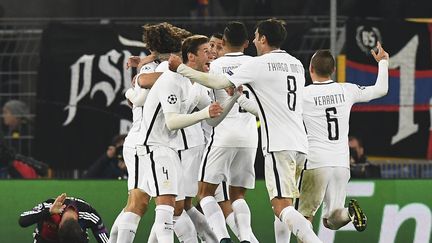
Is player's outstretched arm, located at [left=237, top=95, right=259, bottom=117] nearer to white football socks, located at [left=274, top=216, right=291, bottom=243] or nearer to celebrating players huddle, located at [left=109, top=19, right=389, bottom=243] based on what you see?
celebrating players huddle, located at [left=109, top=19, right=389, bottom=243]

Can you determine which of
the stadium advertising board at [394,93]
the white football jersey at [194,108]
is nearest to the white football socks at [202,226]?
the white football jersey at [194,108]

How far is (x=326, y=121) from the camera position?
54.6ft

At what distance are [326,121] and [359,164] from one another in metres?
3.48

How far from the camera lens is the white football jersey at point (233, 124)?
16.8m

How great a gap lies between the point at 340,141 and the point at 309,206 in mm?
655

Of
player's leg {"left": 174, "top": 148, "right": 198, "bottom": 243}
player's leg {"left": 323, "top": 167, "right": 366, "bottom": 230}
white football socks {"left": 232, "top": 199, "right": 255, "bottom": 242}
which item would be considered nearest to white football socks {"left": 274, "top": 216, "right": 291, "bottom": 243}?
white football socks {"left": 232, "top": 199, "right": 255, "bottom": 242}

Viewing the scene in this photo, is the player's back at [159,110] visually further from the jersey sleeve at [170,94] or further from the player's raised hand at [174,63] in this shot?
the player's raised hand at [174,63]

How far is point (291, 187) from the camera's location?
15.9 meters

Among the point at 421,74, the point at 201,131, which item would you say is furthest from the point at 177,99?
the point at 421,74

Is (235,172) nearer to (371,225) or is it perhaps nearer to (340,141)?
(340,141)

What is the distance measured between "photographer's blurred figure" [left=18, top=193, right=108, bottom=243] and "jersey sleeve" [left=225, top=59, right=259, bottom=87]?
1847mm

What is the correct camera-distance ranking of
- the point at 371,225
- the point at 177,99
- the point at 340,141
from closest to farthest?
the point at 177,99, the point at 340,141, the point at 371,225

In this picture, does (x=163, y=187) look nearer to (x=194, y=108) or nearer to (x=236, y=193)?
(x=194, y=108)

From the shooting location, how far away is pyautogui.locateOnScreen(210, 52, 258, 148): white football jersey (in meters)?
16.8
